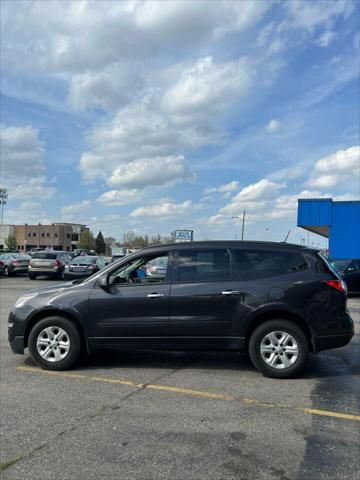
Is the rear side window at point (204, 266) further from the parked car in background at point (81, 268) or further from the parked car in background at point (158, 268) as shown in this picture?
the parked car in background at point (81, 268)

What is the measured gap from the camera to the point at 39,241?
132 meters

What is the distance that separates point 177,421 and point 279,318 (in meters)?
2.22

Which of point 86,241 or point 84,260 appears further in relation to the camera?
point 86,241

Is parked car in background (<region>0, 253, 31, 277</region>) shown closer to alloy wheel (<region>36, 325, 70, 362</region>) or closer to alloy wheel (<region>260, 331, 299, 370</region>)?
alloy wheel (<region>36, 325, 70, 362</region>)

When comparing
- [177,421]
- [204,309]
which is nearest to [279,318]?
[204,309]

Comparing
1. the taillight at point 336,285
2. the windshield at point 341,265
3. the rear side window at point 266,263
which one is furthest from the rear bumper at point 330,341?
the windshield at point 341,265

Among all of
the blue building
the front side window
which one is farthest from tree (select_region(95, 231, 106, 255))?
the front side window

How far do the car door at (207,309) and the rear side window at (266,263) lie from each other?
0.56ft

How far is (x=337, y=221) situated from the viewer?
30109mm

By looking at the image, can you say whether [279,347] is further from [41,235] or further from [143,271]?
[41,235]

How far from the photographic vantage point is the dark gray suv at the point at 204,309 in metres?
5.87

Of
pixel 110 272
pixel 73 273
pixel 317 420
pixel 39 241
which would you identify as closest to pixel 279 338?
pixel 317 420

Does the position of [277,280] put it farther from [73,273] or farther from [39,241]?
[39,241]

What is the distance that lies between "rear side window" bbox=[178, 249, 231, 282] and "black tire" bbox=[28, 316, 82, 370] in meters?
1.62
